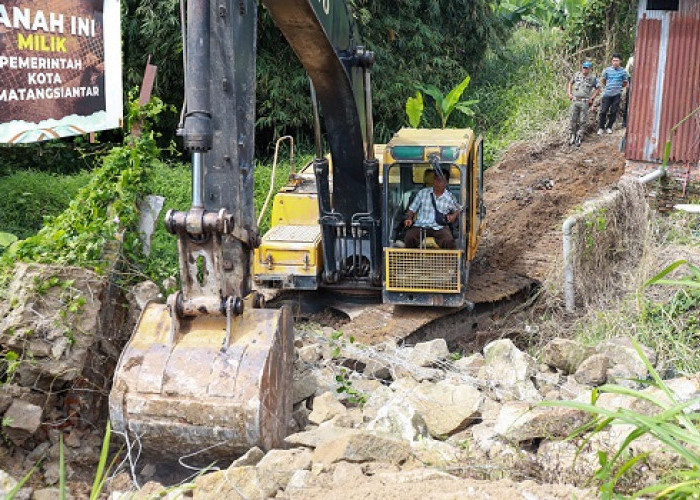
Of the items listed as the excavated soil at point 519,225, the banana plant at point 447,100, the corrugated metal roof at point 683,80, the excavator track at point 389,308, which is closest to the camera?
the excavator track at point 389,308

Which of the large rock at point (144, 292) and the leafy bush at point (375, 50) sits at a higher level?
the leafy bush at point (375, 50)

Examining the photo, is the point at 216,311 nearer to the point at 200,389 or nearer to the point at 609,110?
the point at 200,389

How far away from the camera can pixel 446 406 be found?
6.58 meters

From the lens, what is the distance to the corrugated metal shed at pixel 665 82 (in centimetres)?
1246

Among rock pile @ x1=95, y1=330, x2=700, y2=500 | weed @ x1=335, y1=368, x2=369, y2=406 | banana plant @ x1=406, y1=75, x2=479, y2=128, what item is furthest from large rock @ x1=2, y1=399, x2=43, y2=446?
banana plant @ x1=406, y1=75, x2=479, y2=128

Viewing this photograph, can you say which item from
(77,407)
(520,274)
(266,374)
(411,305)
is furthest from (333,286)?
(266,374)

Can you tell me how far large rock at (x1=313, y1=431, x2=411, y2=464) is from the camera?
4895 mm

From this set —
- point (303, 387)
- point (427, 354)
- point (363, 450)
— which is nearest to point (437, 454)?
point (363, 450)

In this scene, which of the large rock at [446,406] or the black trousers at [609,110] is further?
the black trousers at [609,110]

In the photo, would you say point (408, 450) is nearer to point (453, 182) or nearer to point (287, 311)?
point (287, 311)

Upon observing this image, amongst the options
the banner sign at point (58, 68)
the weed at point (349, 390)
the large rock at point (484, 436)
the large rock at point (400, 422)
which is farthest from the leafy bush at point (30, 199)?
the large rock at point (484, 436)

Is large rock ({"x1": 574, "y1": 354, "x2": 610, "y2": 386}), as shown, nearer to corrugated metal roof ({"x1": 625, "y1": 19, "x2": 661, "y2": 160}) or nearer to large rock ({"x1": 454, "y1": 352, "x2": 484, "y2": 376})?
large rock ({"x1": 454, "y1": 352, "x2": 484, "y2": 376})

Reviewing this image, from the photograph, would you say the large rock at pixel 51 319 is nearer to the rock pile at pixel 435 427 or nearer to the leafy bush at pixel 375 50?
the rock pile at pixel 435 427

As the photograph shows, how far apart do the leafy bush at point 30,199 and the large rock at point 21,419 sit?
21.6 ft
